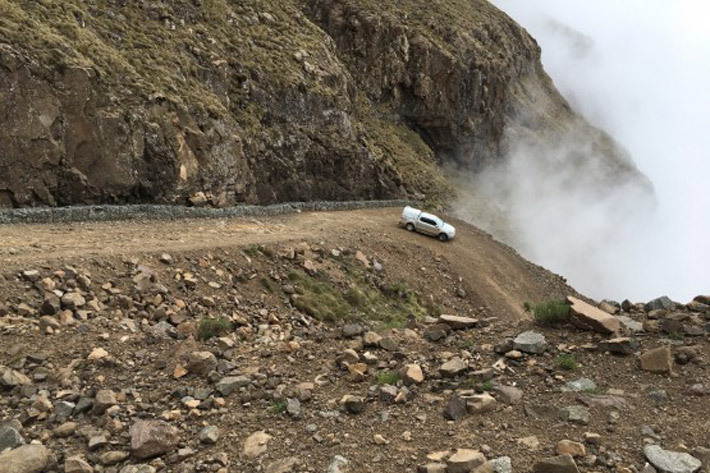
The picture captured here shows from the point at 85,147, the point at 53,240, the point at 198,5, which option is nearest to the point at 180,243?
the point at 53,240

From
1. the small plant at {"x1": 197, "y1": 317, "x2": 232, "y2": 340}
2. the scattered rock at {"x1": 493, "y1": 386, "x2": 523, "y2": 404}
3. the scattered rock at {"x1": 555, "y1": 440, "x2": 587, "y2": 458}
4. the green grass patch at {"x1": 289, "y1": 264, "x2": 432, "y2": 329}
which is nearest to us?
the scattered rock at {"x1": 555, "y1": 440, "x2": 587, "y2": 458}

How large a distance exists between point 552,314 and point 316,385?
4840 millimetres

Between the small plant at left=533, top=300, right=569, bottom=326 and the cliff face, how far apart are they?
64.7ft

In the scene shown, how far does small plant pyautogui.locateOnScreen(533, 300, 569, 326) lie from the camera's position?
10.0 m

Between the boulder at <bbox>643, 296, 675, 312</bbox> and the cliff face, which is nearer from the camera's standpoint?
the boulder at <bbox>643, 296, 675, 312</bbox>

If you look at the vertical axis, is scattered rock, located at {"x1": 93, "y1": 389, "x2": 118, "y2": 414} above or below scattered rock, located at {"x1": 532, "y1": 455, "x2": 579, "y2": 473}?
below

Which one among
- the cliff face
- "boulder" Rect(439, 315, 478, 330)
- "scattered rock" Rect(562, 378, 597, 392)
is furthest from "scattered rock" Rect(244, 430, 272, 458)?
the cliff face

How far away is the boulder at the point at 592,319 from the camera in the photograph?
9352mm

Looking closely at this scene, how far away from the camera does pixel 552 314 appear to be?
1005 cm

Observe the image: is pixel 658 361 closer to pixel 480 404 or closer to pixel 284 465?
pixel 480 404

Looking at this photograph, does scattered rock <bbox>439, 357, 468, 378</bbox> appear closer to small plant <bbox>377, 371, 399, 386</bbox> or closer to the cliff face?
small plant <bbox>377, 371, 399, 386</bbox>

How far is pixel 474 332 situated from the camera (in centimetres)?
1052

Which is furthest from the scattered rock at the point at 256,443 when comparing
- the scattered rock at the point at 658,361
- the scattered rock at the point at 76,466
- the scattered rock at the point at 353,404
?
the scattered rock at the point at 658,361

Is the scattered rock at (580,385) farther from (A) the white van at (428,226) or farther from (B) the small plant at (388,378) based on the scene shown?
(A) the white van at (428,226)
